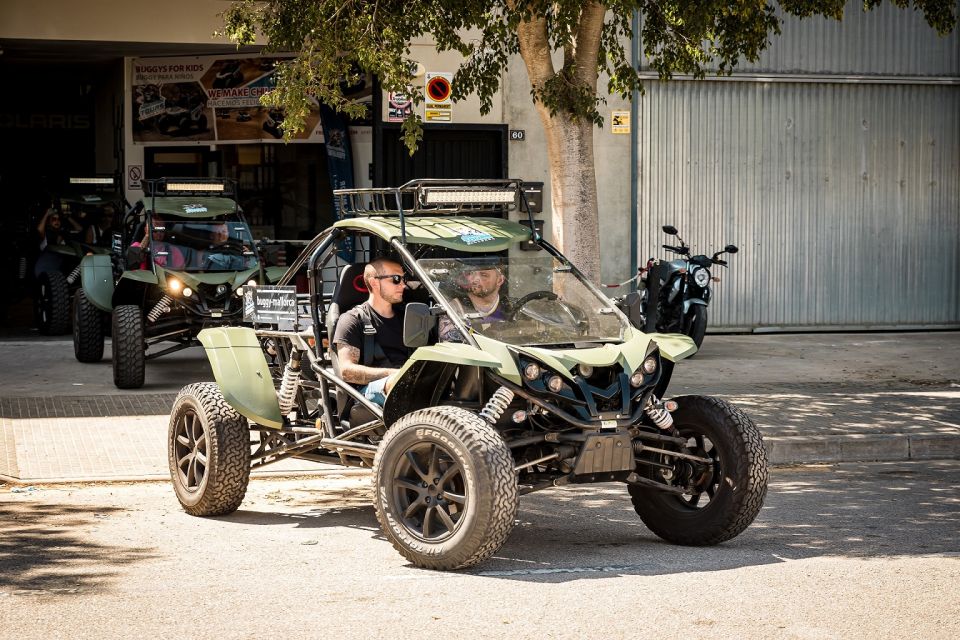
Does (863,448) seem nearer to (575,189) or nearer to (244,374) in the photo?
(575,189)

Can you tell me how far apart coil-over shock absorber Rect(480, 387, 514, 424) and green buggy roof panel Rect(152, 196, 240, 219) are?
8.11 meters

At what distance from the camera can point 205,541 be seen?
7.20 meters

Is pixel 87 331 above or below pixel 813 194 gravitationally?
below

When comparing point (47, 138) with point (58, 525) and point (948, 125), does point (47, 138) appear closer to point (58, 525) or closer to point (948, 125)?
point (948, 125)

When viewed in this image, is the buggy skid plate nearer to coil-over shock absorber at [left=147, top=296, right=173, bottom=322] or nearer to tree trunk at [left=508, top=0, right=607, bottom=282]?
tree trunk at [left=508, top=0, right=607, bottom=282]

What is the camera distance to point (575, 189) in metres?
11.5

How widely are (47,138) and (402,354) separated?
82.2ft

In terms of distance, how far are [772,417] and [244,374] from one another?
16.3 feet

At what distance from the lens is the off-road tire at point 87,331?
45.9 ft

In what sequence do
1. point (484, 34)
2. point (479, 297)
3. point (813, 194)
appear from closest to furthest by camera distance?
point (479, 297) → point (484, 34) → point (813, 194)

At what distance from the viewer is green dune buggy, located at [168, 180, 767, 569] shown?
21.0ft

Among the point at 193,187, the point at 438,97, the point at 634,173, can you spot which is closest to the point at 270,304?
the point at 193,187

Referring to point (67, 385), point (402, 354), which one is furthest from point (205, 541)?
point (67, 385)

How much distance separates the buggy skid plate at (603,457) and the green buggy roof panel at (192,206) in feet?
27.3
